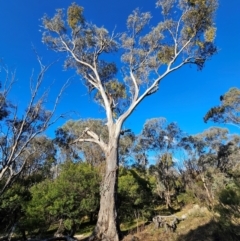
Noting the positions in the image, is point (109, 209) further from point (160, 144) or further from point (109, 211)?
point (160, 144)

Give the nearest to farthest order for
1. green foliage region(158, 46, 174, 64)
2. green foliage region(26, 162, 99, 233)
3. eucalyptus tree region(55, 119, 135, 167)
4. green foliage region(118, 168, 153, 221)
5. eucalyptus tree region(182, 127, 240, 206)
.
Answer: green foliage region(158, 46, 174, 64)
green foliage region(26, 162, 99, 233)
green foliage region(118, 168, 153, 221)
eucalyptus tree region(55, 119, 135, 167)
eucalyptus tree region(182, 127, 240, 206)

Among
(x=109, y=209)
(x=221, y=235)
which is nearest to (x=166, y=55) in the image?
(x=109, y=209)

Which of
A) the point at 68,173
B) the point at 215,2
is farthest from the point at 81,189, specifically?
the point at 215,2

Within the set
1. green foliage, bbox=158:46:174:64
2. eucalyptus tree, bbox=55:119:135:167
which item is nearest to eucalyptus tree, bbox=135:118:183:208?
eucalyptus tree, bbox=55:119:135:167

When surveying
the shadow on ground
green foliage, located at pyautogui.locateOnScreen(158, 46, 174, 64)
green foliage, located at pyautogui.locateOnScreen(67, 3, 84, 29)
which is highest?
green foliage, located at pyautogui.locateOnScreen(67, 3, 84, 29)

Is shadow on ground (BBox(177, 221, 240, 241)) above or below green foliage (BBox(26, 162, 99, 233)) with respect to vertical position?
below

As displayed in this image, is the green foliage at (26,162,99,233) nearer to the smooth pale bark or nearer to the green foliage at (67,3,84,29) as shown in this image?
the smooth pale bark

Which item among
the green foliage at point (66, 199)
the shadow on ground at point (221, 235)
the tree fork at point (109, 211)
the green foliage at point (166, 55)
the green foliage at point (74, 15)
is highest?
the green foliage at point (74, 15)

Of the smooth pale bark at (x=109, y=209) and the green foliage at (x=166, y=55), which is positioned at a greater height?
the green foliage at (x=166, y=55)

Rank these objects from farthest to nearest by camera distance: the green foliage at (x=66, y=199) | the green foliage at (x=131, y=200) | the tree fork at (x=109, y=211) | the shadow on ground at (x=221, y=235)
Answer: the green foliage at (x=131, y=200) < the green foliage at (x=66, y=199) < the tree fork at (x=109, y=211) < the shadow on ground at (x=221, y=235)

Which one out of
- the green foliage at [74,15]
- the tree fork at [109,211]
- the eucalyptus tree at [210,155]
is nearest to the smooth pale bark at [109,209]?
the tree fork at [109,211]

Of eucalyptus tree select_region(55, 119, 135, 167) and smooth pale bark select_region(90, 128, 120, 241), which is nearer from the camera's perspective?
smooth pale bark select_region(90, 128, 120, 241)

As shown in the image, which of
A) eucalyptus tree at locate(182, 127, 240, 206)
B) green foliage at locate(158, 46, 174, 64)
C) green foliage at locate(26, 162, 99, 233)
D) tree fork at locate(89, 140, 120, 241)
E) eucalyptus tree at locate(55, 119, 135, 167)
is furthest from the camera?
eucalyptus tree at locate(182, 127, 240, 206)

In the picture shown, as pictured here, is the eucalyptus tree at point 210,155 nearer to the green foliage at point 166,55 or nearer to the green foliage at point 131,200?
the green foliage at point 131,200
